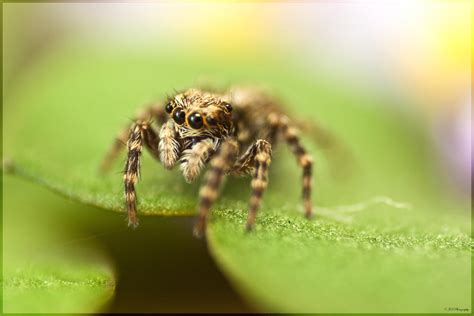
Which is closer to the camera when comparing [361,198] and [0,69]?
[361,198]

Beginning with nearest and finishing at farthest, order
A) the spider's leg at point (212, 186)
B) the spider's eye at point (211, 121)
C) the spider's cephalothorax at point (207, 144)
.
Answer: the spider's leg at point (212, 186), the spider's cephalothorax at point (207, 144), the spider's eye at point (211, 121)

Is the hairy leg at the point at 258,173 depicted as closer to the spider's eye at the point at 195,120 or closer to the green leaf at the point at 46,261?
the spider's eye at the point at 195,120

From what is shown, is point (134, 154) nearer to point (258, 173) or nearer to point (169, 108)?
point (169, 108)

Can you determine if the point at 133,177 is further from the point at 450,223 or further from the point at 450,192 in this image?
the point at 450,192

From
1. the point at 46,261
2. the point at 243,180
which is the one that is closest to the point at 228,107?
the point at 243,180

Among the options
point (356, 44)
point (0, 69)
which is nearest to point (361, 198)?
point (0, 69)

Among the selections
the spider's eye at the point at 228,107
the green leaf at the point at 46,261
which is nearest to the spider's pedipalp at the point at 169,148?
the spider's eye at the point at 228,107

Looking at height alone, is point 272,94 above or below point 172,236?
above

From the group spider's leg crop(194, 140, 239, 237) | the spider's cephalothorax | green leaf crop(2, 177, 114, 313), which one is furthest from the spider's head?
green leaf crop(2, 177, 114, 313)
